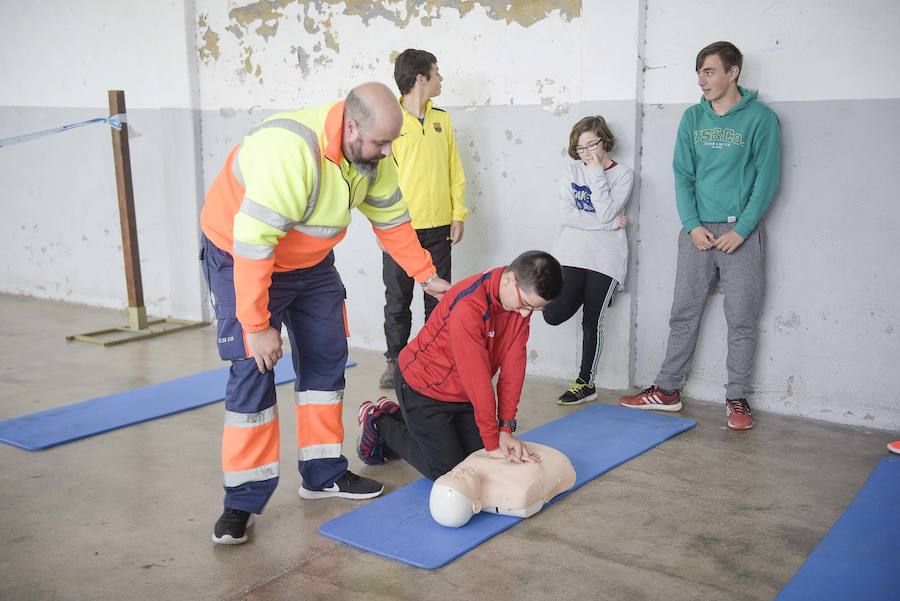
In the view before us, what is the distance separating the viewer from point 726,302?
12.3 ft

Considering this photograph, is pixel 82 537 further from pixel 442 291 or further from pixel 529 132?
pixel 529 132

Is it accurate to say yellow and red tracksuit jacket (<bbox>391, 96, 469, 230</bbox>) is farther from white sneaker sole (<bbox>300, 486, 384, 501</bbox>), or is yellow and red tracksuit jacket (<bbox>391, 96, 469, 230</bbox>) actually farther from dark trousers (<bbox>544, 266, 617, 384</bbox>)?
white sneaker sole (<bbox>300, 486, 384, 501</bbox>)

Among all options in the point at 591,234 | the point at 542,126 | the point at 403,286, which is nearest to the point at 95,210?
the point at 403,286

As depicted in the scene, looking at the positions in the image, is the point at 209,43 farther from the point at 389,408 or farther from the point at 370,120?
the point at 370,120

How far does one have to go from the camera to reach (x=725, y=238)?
3.67 metres

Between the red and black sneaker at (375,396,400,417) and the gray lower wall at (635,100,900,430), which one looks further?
the gray lower wall at (635,100,900,430)

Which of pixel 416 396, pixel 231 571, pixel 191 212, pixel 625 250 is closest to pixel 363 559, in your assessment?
pixel 231 571

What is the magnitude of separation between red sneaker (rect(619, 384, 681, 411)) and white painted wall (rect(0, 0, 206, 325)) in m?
3.28

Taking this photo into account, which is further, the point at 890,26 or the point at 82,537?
the point at 890,26

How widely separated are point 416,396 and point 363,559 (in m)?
0.66

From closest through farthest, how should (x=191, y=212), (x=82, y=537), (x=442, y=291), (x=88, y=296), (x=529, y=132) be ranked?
(x=82, y=537), (x=442, y=291), (x=529, y=132), (x=191, y=212), (x=88, y=296)

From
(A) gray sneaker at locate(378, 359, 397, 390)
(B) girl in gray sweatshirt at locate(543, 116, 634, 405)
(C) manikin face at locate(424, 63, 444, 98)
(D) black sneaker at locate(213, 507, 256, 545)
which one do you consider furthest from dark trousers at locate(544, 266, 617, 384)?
(D) black sneaker at locate(213, 507, 256, 545)

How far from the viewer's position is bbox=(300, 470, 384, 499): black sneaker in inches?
116

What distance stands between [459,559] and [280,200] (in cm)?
117
